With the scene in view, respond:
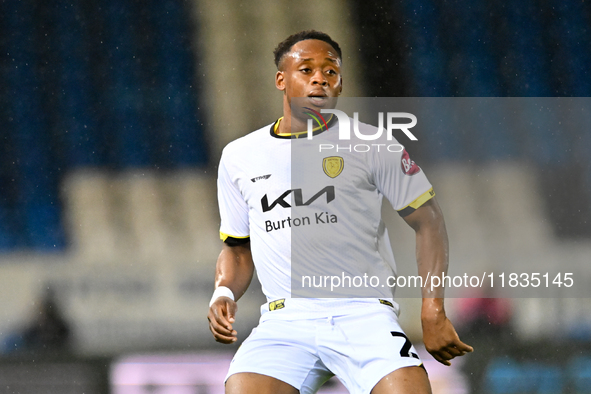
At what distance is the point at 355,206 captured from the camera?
231cm

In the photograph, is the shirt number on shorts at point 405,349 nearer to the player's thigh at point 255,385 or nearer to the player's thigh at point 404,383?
the player's thigh at point 404,383

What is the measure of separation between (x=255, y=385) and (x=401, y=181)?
0.84 metres

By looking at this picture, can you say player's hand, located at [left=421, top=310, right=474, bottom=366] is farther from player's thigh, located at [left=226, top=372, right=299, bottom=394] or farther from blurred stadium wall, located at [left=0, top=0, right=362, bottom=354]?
blurred stadium wall, located at [left=0, top=0, right=362, bottom=354]

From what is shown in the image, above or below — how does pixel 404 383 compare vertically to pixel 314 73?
below

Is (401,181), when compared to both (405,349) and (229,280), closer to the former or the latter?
(405,349)

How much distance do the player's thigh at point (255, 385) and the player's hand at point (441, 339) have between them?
18.3 inches

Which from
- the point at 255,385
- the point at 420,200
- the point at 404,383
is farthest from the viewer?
the point at 420,200

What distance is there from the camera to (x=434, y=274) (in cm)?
213

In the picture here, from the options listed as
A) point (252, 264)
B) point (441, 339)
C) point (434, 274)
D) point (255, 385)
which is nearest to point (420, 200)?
point (434, 274)

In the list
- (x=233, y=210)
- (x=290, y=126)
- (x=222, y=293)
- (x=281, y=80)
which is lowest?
(x=222, y=293)

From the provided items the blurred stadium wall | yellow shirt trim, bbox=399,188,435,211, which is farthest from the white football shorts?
the blurred stadium wall

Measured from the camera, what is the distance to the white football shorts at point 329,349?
2.05m

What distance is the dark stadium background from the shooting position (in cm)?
584

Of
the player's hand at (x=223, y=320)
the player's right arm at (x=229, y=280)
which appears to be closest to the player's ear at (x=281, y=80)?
the player's right arm at (x=229, y=280)
